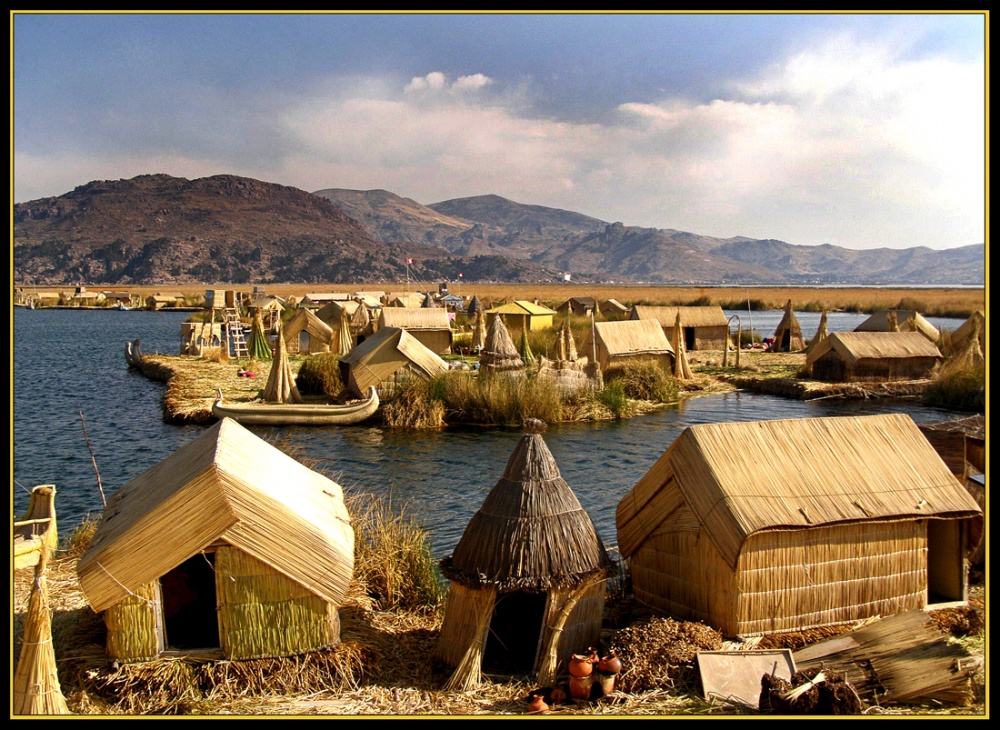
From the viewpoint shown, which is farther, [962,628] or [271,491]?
[962,628]

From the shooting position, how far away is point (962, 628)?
7840mm

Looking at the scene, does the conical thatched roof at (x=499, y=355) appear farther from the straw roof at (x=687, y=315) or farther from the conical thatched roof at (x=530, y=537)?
the conical thatched roof at (x=530, y=537)

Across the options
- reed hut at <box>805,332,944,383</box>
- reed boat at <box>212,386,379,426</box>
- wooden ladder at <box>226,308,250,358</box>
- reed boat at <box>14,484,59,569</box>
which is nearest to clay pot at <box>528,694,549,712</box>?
reed boat at <box>14,484,59,569</box>

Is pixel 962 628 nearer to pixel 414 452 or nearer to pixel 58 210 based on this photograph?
pixel 414 452

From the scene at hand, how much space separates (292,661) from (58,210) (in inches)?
6089

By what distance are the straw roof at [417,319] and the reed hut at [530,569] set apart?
27.5m

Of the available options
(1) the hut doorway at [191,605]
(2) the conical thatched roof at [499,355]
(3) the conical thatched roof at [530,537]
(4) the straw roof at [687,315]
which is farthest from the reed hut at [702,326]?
(3) the conical thatched roof at [530,537]

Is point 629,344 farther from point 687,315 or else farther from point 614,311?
point 614,311

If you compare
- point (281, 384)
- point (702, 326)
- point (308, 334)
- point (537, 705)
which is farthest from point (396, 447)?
point (702, 326)

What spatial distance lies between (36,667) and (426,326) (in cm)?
2928

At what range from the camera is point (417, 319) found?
1382 inches

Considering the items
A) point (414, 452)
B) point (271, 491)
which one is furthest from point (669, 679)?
point (414, 452)

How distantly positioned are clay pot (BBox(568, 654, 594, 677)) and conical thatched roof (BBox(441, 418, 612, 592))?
0.60 metres

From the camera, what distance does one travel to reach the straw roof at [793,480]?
7332mm
